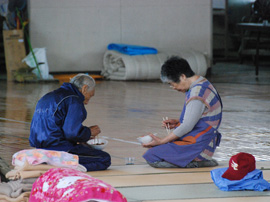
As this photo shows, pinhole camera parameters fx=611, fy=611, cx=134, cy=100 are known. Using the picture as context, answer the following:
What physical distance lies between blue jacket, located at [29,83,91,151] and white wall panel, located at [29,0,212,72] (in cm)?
812

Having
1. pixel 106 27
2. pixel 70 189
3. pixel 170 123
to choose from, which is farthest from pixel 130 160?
pixel 106 27

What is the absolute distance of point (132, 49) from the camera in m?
12.1

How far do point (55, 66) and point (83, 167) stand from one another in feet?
27.7

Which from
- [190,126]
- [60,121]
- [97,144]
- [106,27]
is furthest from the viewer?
[106,27]

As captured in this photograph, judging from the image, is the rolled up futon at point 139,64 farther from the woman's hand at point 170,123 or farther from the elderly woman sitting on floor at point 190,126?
the elderly woman sitting on floor at point 190,126

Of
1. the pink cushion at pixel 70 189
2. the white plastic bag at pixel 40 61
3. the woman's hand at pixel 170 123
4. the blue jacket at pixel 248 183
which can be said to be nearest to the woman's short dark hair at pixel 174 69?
the woman's hand at pixel 170 123

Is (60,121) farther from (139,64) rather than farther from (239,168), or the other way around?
(139,64)

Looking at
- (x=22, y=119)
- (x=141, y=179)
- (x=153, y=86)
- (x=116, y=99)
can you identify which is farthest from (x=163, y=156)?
(x=153, y=86)

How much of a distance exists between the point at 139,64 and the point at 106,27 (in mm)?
1414

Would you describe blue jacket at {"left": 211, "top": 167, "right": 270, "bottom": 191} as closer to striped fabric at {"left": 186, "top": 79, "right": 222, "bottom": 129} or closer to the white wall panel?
striped fabric at {"left": 186, "top": 79, "right": 222, "bottom": 129}

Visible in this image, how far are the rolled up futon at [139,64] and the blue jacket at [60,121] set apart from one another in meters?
7.29

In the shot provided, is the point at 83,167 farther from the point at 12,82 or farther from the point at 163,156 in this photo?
the point at 12,82

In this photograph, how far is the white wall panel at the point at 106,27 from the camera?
12461 millimetres

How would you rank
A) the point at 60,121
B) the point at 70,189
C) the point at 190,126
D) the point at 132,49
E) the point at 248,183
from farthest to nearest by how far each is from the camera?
the point at 132,49 → the point at 190,126 → the point at 60,121 → the point at 248,183 → the point at 70,189
